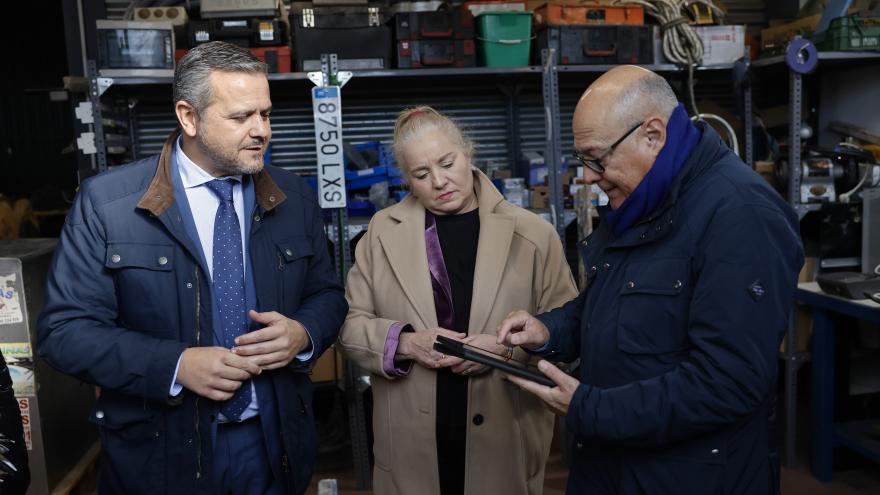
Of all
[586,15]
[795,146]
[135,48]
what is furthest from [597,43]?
[135,48]

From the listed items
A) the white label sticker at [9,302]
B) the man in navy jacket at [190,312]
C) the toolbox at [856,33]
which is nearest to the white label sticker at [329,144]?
the white label sticker at [9,302]

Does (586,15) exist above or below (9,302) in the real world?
above

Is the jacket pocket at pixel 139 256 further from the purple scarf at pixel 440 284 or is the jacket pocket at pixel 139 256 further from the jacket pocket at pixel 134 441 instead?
the purple scarf at pixel 440 284

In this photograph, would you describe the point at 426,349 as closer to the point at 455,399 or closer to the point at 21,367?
the point at 455,399

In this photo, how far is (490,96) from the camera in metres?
5.02

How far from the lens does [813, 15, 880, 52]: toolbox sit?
404 cm

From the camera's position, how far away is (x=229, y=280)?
1.95 meters

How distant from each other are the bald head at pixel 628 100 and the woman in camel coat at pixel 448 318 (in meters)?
0.81

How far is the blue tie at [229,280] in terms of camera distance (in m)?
1.94

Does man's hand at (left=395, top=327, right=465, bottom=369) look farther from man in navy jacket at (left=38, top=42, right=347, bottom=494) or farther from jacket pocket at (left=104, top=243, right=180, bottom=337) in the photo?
jacket pocket at (left=104, top=243, right=180, bottom=337)

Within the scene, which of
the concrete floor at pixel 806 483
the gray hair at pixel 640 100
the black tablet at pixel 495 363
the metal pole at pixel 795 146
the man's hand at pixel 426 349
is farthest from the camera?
the metal pole at pixel 795 146

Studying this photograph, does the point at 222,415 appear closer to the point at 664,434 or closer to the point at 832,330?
the point at 664,434

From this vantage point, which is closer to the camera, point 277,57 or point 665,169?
point 665,169

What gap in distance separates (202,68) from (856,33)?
12.3ft
